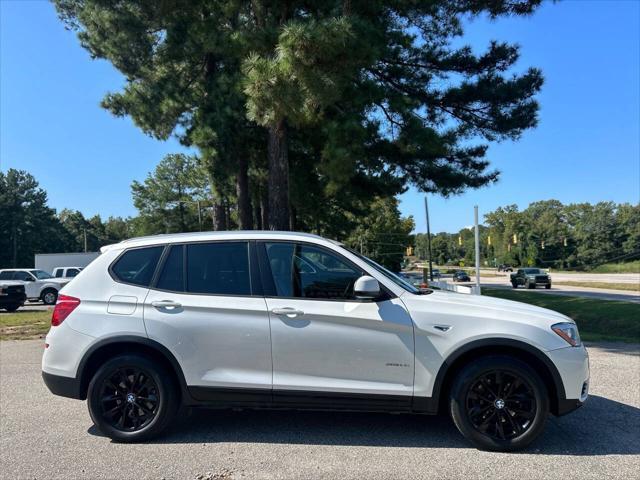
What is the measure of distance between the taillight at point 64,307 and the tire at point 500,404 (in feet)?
11.2

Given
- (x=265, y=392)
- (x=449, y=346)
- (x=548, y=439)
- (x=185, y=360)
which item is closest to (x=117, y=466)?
(x=185, y=360)

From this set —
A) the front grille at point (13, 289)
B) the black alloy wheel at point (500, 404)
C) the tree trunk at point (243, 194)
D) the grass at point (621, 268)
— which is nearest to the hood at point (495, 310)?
the black alloy wheel at point (500, 404)

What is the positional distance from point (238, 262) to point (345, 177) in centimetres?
696

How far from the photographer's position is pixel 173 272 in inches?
170

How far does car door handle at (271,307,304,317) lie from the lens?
13.1ft

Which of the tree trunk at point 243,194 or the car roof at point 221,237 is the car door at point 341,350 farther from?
the tree trunk at point 243,194

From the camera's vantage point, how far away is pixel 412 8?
11.4m

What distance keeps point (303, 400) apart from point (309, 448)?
397 mm

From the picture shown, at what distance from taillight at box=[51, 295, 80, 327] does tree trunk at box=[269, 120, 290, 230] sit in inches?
295

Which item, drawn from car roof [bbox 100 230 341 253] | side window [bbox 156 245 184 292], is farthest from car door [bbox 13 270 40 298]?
side window [bbox 156 245 184 292]

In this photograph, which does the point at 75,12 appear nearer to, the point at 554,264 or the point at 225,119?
the point at 225,119

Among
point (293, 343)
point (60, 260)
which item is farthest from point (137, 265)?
point (60, 260)

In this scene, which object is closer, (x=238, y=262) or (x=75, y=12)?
(x=238, y=262)

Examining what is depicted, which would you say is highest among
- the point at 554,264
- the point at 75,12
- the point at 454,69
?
the point at 75,12
